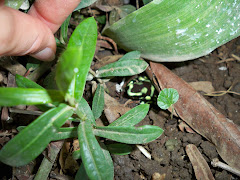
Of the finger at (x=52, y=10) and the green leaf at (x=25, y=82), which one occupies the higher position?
the finger at (x=52, y=10)

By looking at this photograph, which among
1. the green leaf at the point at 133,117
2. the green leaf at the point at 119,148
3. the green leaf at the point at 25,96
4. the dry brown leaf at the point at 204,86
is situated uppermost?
the green leaf at the point at 25,96

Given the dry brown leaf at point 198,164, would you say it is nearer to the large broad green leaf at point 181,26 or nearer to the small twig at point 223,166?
the small twig at point 223,166

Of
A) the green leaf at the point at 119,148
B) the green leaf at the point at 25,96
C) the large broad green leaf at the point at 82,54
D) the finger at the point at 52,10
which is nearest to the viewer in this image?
the green leaf at the point at 25,96

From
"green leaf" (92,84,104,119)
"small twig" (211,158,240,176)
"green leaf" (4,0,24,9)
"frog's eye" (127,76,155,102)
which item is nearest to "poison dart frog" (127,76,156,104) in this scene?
"frog's eye" (127,76,155,102)

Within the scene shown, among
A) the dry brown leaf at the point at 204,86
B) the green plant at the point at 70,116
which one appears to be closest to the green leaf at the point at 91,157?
the green plant at the point at 70,116

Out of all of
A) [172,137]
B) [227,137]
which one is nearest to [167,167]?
[172,137]

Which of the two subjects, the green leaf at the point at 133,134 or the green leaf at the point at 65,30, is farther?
the green leaf at the point at 65,30

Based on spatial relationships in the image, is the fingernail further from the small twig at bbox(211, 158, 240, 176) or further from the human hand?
the small twig at bbox(211, 158, 240, 176)

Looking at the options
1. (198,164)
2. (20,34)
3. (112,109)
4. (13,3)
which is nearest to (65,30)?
(13,3)
